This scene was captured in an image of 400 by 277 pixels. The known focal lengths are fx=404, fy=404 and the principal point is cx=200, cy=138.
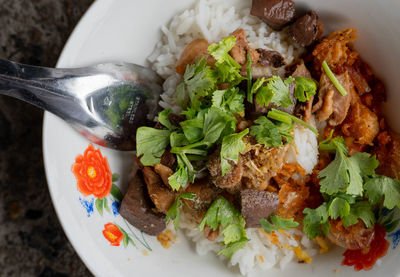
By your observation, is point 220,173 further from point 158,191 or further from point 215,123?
point 158,191

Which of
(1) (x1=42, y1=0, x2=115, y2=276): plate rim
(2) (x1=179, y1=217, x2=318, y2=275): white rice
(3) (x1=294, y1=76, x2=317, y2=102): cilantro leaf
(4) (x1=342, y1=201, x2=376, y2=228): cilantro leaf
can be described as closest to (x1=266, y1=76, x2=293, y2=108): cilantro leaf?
(3) (x1=294, y1=76, x2=317, y2=102): cilantro leaf

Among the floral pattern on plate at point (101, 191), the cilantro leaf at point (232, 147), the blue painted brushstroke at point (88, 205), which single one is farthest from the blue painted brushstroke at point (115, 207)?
the cilantro leaf at point (232, 147)

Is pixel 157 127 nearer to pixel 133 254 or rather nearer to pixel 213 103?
pixel 213 103

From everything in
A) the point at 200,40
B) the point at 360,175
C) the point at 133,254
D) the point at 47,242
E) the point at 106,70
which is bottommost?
the point at 47,242

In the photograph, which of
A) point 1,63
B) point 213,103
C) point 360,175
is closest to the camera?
point 1,63

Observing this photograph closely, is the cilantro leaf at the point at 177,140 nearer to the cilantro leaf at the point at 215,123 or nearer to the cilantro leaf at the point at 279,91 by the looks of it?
the cilantro leaf at the point at 215,123

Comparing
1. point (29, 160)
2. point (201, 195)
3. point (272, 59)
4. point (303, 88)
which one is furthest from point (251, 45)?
point (29, 160)

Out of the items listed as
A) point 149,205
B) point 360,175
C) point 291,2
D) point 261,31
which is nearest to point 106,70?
point 149,205
